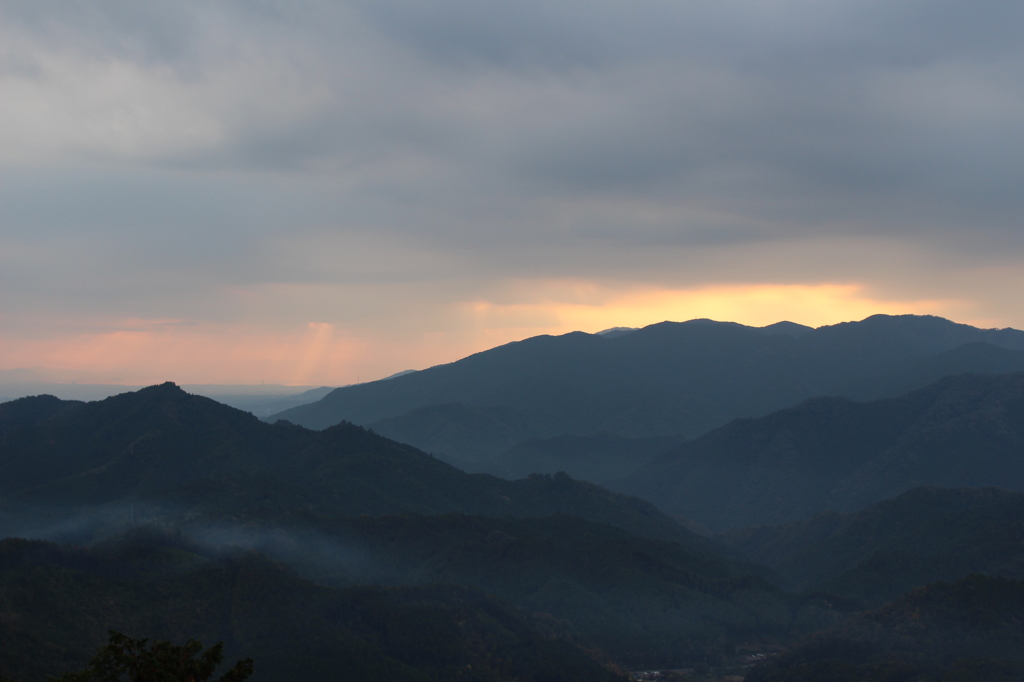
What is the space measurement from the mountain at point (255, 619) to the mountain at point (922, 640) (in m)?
31.5

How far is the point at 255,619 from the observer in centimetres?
11506

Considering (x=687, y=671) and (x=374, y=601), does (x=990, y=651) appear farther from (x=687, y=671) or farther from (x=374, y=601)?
(x=374, y=601)

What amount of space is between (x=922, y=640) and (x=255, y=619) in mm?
95292

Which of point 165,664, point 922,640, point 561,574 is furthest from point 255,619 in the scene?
point 922,640

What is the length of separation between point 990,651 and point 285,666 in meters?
96.3

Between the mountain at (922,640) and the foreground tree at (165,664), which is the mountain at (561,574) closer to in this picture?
the mountain at (922,640)

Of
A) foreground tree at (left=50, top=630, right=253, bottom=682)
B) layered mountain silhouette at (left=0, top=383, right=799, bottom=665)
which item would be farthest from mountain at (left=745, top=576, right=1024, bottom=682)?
foreground tree at (left=50, top=630, right=253, bottom=682)

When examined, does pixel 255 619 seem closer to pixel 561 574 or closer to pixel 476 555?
pixel 476 555

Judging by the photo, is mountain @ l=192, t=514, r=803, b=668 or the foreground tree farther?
mountain @ l=192, t=514, r=803, b=668

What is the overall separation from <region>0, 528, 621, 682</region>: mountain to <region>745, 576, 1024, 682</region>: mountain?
31.5 meters

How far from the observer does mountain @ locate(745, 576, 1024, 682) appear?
376 feet

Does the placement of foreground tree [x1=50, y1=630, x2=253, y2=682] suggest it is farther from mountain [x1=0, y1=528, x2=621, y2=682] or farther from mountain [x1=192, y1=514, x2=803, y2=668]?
mountain [x1=192, y1=514, x2=803, y2=668]

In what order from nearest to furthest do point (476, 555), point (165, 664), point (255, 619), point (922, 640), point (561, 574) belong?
point (165, 664), point (255, 619), point (922, 640), point (561, 574), point (476, 555)

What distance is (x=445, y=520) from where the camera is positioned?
182625mm
